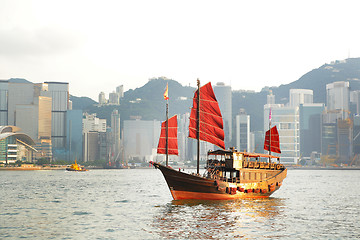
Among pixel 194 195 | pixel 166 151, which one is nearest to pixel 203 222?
pixel 194 195

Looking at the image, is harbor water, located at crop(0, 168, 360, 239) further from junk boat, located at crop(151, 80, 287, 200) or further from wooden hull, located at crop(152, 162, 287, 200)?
junk boat, located at crop(151, 80, 287, 200)

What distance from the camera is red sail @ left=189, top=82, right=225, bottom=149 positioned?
222 feet

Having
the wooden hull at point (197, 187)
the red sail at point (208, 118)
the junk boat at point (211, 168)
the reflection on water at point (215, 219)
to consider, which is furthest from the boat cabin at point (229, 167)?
the reflection on water at point (215, 219)

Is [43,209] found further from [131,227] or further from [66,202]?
[131,227]

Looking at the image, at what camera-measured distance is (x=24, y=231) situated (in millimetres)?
42156

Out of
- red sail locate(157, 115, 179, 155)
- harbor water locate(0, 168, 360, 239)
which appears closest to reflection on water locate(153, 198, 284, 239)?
harbor water locate(0, 168, 360, 239)

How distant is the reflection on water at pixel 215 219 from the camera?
4103 cm

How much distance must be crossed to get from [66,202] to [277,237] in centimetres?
3942

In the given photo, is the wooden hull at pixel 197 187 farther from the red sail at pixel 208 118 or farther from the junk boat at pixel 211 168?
the red sail at pixel 208 118

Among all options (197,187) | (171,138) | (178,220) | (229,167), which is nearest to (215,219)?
(178,220)

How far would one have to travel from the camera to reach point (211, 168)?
220 feet

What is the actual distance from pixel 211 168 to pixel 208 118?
715 cm

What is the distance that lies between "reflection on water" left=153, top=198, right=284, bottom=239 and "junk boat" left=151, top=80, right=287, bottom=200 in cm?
175

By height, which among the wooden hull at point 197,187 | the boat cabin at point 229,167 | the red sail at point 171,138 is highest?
the red sail at point 171,138
